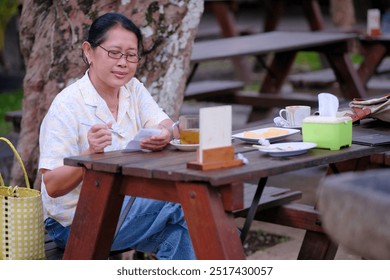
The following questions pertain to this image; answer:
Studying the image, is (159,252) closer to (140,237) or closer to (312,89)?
(140,237)

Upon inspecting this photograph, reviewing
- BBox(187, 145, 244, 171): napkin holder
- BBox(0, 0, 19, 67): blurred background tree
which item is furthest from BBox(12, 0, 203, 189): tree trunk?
BBox(0, 0, 19, 67): blurred background tree

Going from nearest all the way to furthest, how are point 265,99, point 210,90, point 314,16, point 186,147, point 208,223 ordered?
point 208,223, point 186,147, point 210,90, point 265,99, point 314,16

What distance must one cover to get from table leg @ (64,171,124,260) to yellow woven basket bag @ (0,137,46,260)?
0.65ft

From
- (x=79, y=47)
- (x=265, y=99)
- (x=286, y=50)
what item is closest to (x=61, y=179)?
(x=79, y=47)

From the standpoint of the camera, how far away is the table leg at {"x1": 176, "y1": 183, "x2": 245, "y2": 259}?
2.76m

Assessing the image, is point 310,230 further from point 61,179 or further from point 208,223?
point 208,223

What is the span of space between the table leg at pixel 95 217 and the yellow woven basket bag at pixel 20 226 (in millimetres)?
199

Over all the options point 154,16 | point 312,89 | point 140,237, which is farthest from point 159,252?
point 312,89

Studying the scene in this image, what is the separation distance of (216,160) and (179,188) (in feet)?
0.46

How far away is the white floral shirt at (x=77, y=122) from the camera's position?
133 inches

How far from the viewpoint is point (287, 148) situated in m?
3.10

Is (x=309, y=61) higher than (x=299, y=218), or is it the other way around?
(x=309, y=61)

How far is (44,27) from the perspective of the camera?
4.74 m
